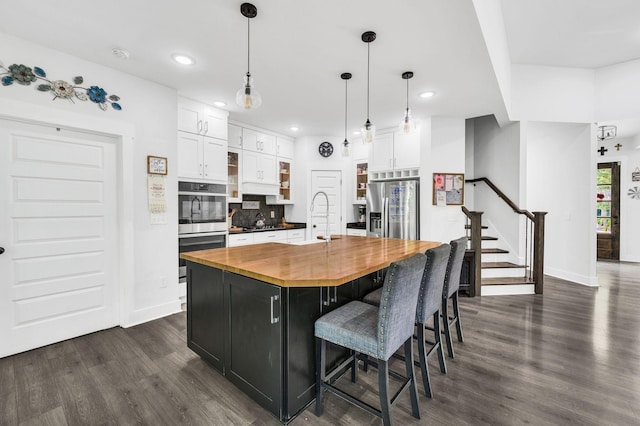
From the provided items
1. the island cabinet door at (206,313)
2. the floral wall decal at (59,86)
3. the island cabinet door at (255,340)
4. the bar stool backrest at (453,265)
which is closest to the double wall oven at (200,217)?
the floral wall decal at (59,86)

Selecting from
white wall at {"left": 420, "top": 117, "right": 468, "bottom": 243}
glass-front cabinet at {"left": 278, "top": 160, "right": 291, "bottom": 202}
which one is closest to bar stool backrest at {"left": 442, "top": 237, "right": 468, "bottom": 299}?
white wall at {"left": 420, "top": 117, "right": 468, "bottom": 243}

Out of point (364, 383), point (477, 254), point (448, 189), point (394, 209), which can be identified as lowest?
point (364, 383)

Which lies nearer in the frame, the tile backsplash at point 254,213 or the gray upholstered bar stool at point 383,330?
the gray upholstered bar stool at point 383,330

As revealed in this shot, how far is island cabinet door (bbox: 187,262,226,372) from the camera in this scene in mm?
1981

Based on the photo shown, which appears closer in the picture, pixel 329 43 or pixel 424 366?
pixel 424 366

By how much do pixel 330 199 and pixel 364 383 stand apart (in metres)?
3.92

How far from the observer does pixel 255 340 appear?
5.60 ft

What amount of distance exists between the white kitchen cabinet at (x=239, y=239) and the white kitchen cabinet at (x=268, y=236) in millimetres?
105

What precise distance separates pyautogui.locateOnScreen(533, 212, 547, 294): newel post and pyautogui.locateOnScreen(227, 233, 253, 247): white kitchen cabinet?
4.26m

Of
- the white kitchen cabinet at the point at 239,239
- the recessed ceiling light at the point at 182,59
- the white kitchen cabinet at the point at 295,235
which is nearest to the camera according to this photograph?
the recessed ceiling light at the point at 182,59

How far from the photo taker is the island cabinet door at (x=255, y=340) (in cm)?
158

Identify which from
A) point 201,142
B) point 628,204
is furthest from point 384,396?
point 628,204

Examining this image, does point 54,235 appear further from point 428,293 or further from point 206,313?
point 428,293

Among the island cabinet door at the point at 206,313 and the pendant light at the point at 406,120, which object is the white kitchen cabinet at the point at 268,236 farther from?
the pendant light at the point at 406,120
